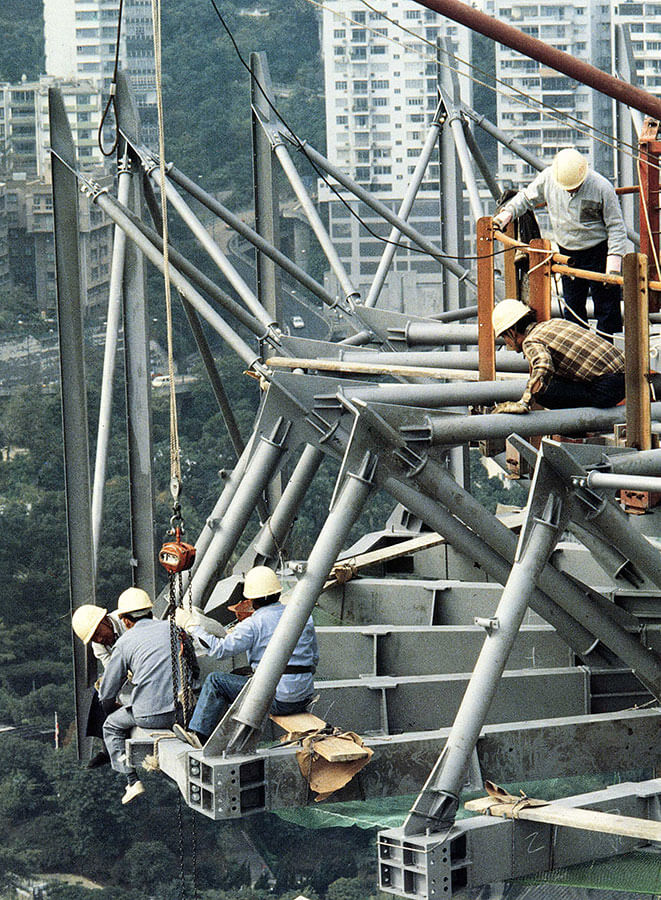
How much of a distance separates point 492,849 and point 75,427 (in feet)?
25.0

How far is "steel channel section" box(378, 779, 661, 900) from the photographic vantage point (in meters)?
8.67

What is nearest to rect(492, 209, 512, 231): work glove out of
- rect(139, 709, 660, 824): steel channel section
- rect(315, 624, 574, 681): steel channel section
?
rect(315, 624, 574, 681): steel channel section

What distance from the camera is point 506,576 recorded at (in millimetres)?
11398

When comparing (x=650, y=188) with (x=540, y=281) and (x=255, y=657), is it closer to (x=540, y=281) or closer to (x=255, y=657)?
(x=540, y=281)

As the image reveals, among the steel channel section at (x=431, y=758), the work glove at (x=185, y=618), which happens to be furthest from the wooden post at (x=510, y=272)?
the work glove at (x=185, y=618)

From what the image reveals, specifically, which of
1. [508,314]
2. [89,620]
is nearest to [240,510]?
[89,620]

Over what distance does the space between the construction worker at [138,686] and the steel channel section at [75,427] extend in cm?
371

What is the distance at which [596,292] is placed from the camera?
Result: 12.5m

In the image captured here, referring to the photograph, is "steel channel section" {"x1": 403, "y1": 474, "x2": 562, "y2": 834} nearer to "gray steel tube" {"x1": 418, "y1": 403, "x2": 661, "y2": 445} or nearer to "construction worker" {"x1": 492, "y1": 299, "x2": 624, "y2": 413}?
"gray steel tube" {"x1": 418, "y1": 403, "x2": 661, "y2": 445}

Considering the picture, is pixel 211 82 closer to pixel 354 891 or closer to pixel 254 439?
pixel 354 891

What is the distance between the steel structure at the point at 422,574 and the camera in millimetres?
9453

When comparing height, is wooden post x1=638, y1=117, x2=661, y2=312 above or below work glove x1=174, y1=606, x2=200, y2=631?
above

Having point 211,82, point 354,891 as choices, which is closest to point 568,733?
point 354,891

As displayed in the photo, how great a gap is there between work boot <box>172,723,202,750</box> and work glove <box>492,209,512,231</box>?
428 centimetres
